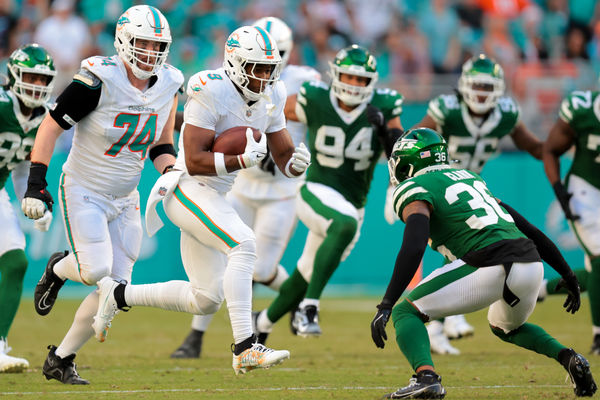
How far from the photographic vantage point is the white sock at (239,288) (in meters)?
5.02

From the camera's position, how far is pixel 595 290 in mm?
7125

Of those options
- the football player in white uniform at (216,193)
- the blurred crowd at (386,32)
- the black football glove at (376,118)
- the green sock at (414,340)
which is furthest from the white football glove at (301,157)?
the blurred crowd at (386,32)

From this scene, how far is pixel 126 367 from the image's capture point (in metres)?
6.34

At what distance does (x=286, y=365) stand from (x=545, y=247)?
224 centimetres

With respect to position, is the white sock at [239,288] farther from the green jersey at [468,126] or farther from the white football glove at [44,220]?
the green jersey at [468,126]

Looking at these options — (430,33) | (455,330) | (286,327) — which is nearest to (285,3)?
(430,33)

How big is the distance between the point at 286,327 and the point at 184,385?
4.10 metres

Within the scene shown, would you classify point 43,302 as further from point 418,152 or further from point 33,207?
point 418,152

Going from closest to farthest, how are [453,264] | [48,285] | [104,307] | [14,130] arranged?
[453,264] < [104,307] < [48,285] < [14,130]

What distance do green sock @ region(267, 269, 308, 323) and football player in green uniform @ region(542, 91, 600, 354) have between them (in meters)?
1.79

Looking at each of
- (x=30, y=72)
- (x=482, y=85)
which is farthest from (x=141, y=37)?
(x=482, y=85)

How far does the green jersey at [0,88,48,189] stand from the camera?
6.34m

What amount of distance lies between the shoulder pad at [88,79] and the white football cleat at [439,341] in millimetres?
3314

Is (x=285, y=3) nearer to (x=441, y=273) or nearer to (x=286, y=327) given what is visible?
(x=286, y=327)
